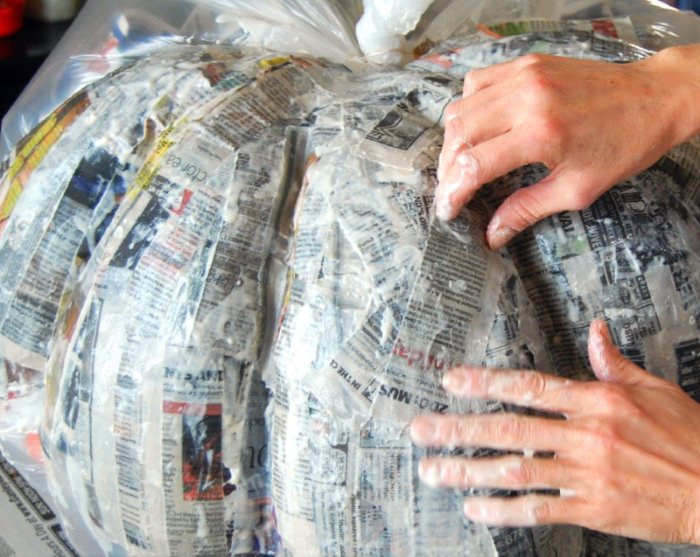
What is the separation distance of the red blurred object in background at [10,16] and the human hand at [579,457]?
42.3 inches

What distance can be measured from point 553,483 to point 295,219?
1.00 feet

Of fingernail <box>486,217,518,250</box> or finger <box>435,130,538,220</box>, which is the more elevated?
finger <box>435,130,538,220</box>

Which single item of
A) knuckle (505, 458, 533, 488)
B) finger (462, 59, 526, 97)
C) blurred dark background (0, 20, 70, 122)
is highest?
blurred dark background (0, 20, 70, 122)

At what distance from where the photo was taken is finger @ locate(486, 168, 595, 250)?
0.64m

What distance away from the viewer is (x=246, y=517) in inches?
28.3

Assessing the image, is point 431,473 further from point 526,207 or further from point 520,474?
point 526,207

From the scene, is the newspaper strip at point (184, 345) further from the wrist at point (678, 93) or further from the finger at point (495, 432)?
the wrist at point (678, 93)

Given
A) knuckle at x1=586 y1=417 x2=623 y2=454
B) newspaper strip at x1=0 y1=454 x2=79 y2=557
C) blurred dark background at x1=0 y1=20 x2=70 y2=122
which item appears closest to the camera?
knuckle at x1=586 y1=417 x2=623 y2=454

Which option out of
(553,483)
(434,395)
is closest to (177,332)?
(434,395)

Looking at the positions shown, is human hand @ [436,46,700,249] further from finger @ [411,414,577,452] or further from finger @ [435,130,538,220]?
finger @ [411,414,577,452]

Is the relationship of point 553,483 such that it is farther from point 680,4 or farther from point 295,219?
point 680,4

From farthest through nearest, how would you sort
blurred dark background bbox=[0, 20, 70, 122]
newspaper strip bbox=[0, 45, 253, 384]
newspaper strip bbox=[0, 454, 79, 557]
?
1. blurred dark background bbox=[0, 20, 70, 122]
2. newspaper strip bbox=[0, 454, 79, 557]
3. newspaper strip bbox=[0, 45, 253, 384]

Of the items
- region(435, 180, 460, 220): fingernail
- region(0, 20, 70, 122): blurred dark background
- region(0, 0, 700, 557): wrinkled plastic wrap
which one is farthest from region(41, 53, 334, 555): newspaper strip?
region(0, 20, 70, 122): blurred dark background

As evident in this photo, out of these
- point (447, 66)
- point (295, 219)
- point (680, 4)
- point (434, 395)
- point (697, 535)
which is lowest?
point (697, 535)
